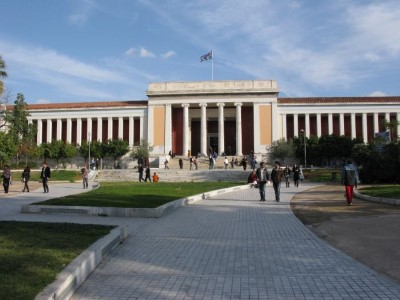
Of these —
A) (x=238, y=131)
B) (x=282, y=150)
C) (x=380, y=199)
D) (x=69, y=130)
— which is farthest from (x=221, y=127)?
(x=380, y=199)

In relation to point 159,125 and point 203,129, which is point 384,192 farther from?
point 159,125

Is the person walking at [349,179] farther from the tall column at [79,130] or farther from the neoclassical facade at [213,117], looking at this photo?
the tall column at [79,130]

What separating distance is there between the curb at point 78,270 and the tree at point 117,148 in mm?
51744

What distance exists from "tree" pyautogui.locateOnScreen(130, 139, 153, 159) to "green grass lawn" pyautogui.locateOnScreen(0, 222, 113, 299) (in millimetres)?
47496

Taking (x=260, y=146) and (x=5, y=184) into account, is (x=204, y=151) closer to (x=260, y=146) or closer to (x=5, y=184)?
(x=260, y=146)

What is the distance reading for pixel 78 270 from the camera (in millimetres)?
5469

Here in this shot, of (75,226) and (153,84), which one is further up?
(153,84)

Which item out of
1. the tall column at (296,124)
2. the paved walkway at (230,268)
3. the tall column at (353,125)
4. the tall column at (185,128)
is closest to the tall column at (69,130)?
the tall column at (185,128)

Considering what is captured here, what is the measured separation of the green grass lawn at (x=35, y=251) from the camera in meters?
4.63

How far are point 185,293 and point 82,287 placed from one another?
1363 millimetres

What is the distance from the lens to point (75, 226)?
909 centimetres

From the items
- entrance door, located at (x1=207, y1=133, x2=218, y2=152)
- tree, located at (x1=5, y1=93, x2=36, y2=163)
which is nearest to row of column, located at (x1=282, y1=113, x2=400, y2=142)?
entrance door, located at (x1=207, y1=133, x2=218, y2=152)

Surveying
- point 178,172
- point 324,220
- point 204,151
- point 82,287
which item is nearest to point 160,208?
point 324,220

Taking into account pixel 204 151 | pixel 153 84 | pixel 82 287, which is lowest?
pixel 82 287
